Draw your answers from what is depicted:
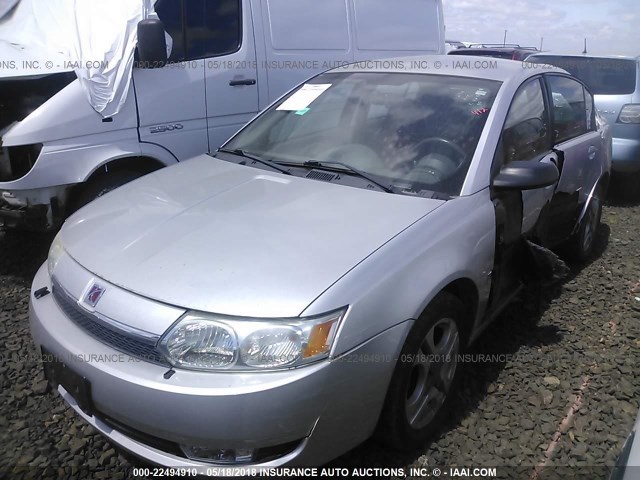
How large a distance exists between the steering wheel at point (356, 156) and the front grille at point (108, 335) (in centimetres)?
139

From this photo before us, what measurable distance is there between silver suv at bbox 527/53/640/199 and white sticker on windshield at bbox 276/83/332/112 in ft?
13.4

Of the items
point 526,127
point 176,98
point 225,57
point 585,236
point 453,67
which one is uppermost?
point 225,57

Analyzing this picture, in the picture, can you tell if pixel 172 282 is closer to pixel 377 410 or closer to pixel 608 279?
pixel 377 410

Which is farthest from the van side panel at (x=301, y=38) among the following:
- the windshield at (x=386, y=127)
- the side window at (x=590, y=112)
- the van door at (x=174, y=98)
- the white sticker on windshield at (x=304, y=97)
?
the side window at (x=590, y=112)

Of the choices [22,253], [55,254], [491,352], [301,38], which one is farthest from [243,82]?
[491,352]

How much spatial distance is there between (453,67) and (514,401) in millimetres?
1929

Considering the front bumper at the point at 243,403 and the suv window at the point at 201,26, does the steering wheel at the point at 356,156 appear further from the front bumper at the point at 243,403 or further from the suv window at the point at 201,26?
the suv window at the point at 201,26

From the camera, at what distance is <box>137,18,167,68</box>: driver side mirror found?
377 centimetres

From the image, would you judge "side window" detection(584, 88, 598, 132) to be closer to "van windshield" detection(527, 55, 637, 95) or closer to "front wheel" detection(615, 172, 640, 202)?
"van windshield" detection(527, 55, 637, 95)

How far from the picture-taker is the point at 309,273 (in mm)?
1947

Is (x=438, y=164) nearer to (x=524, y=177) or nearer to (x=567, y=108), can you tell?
(x=524, y=177)

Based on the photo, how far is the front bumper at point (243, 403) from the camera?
1765 mm

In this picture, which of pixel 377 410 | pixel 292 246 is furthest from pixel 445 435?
pixel 292 246

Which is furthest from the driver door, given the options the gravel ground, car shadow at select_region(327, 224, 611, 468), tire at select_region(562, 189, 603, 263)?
tire at select_region(562, 189, 603, 263)
